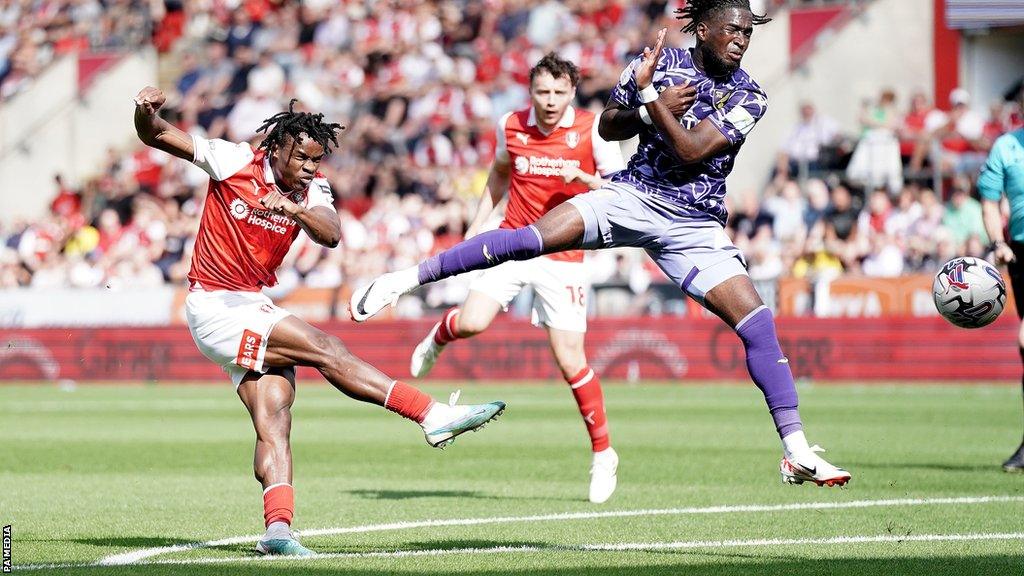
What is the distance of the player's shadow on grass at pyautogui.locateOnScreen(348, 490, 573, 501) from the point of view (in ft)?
33.9

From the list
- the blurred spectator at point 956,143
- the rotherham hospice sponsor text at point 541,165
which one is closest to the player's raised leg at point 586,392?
the rotherham hospice sponsor text at point 541,165

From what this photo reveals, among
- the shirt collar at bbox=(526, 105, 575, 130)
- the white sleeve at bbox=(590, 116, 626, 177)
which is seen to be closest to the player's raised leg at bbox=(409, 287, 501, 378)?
the white sleeve at bbox=(590, 116, 626, 177)

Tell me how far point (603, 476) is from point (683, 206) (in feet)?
8.89

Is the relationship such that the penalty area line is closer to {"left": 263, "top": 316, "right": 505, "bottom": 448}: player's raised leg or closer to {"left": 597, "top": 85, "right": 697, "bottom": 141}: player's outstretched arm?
{"left": 263, "top": 316, "right": 505, "bottom": 448}: player's raised leg

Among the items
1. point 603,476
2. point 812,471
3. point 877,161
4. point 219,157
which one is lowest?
point 603,476

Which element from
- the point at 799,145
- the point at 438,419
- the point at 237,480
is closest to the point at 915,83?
the point at 799,145

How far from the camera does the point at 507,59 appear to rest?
28.9 m

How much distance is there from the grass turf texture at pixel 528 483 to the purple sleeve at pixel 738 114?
→ 203cm

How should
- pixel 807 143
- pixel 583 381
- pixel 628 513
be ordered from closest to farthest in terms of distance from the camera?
pixel 628 513, pixel 583 381, pixel 807 143

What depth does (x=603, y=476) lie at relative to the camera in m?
10.2

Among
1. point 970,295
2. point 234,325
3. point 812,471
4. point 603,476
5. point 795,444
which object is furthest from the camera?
point 603,476

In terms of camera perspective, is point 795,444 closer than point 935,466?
Yes

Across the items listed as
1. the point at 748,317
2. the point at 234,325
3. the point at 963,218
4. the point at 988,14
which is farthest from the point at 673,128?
→ the point at 988,14

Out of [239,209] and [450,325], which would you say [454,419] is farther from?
[450,325]
